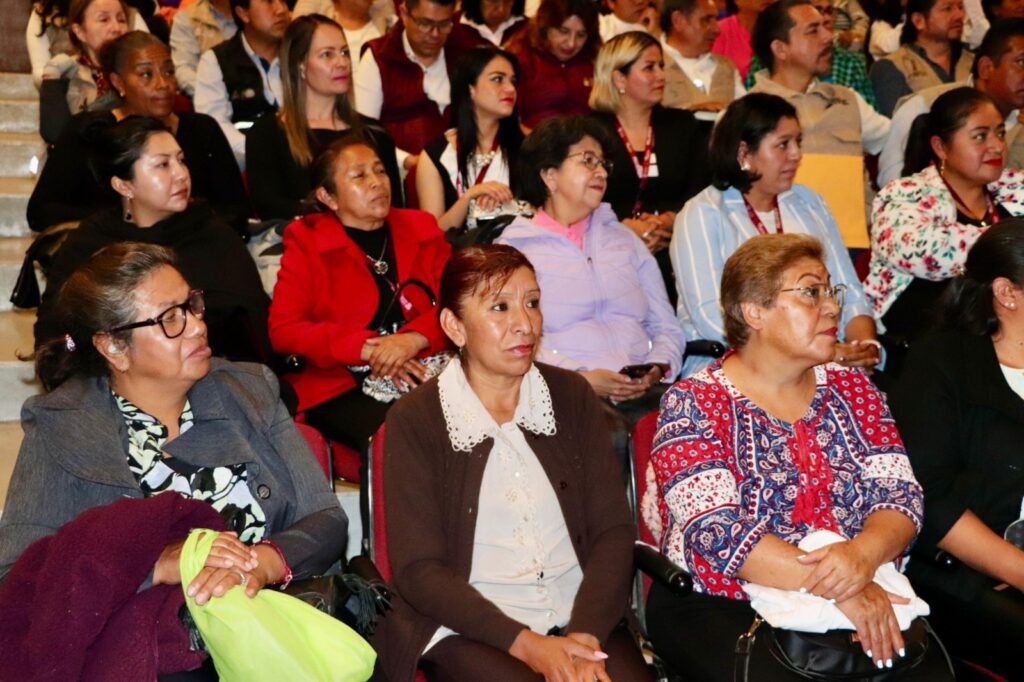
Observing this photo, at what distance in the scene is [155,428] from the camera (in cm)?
276

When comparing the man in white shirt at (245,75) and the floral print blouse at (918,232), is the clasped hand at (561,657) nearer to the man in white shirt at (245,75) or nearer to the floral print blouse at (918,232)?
the floral print blouse at (918,232)

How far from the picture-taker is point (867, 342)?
3.84 meters

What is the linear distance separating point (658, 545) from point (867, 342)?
4.21 ft

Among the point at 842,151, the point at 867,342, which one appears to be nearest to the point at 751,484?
the point at 867,342

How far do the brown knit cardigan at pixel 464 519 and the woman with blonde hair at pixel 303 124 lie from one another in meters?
2.08

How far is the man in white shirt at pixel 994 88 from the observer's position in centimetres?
543

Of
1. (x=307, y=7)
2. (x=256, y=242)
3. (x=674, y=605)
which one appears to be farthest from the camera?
(x=307, y=7)

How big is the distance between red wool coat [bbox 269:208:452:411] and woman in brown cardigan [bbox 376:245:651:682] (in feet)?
2.91

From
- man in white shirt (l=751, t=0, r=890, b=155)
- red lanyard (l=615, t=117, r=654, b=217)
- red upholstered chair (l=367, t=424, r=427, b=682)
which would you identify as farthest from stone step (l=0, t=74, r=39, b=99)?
red upholstered chair (l=367, t=424, r=427, b=682)

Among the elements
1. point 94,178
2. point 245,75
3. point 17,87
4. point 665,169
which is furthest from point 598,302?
point 17,87

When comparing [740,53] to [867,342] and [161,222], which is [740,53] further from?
[161,222]

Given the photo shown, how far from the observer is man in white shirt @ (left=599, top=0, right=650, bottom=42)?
262 inches

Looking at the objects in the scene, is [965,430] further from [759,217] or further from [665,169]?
[665,169]

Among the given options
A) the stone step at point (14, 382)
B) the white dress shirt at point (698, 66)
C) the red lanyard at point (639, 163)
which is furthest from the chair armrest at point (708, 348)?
the white dress shirt at point (698, 66)
